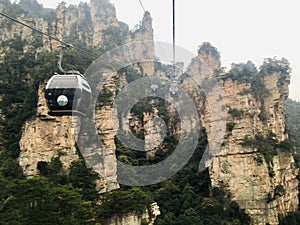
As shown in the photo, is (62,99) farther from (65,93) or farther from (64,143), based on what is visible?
(64,143)

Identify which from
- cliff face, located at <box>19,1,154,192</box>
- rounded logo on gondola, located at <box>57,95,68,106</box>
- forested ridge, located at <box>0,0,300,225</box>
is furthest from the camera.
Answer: cliff face, located at <box>19,1,154,192</box>

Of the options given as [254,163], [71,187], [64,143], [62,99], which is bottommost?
[71,187]

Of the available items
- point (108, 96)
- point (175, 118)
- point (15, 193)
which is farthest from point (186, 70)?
point (15, 193)

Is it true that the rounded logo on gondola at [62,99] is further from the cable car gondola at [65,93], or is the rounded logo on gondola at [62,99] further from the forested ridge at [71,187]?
the forested ridge at [71,187]

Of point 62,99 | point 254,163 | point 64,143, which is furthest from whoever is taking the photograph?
point 254,163

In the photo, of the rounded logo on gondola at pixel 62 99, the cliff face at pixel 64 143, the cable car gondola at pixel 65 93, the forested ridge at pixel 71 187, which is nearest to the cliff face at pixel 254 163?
the forested ridge at pixel 71 187

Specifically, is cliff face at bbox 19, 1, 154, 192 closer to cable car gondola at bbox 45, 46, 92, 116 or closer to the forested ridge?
the forested ridge

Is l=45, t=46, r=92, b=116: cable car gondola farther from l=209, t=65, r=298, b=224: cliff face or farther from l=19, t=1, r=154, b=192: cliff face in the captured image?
l=209, t=65, r=298, b=224: cliff face

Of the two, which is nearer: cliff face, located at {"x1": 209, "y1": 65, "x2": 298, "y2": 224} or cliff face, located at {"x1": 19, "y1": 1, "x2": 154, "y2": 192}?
cliff face, located at {"x1": 19, "y1": 1, "x2": 154, "y2": 192}

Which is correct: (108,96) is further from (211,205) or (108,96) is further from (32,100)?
(211,205)

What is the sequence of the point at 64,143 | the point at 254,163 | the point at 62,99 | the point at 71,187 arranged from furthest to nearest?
the point at 254,163 → the point at 64,143 → the point at 71,187 → the point at 62,99

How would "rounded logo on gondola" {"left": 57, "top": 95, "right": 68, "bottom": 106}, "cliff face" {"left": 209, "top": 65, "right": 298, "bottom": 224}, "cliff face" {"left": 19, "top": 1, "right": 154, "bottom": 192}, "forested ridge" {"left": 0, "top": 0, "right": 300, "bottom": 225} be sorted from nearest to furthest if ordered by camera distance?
"rounded logo on gondola" {"left": 57, "top": 95, "right": 68, "bottom": 106} < "forested ridge" {"left": 0, "top": 0, "right": 300, "bottom": 225} < "cliff face" {"left": 19, "top": 1, "right": 154, "bottom": 192} < "cliff face" {"left": 209, "top": 65, "right": 298, "bottom": 224}

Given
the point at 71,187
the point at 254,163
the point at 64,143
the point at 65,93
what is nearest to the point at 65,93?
the point at 65,93

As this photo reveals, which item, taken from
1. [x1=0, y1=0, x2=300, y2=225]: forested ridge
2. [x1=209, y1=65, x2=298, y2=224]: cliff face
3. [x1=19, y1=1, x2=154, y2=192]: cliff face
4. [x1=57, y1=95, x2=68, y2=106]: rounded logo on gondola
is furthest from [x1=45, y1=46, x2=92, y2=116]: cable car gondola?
[x1=209, y1=65, x2=298, y2=224]: cliff face
